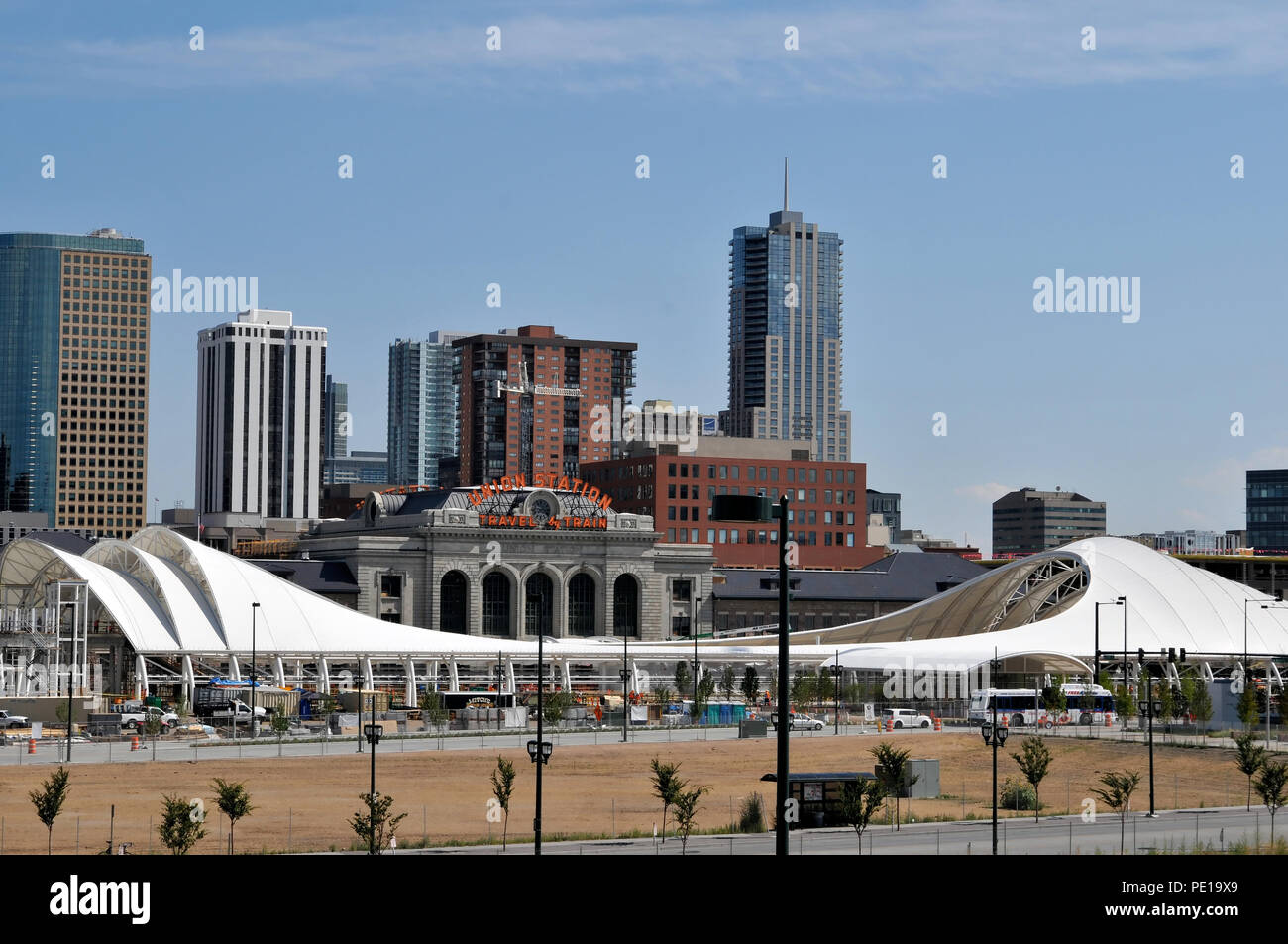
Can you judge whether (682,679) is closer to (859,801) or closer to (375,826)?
(859,801)

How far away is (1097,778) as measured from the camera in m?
80.9

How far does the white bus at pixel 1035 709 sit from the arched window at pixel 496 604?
68168mm

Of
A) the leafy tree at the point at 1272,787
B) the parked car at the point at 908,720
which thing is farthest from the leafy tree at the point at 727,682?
the leafy tree at the point at 1272,787

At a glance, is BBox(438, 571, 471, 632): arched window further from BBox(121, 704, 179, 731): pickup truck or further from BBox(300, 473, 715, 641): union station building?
BBox(121, 704, 179, 731): pickup truck

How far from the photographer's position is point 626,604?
186 metres

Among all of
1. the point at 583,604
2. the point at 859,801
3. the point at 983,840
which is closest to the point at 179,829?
the point at 859,801

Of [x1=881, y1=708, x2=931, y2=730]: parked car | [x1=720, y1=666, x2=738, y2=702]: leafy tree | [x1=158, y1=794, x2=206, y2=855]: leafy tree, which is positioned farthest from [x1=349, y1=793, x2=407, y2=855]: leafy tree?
[x1=720, y1=666, x2=738, y2=702]: leafy tree

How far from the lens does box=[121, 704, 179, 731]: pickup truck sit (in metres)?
102

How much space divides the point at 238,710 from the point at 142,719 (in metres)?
7.51

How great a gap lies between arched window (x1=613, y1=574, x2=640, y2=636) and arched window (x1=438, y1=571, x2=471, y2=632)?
52.6 feet

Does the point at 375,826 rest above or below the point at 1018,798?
above

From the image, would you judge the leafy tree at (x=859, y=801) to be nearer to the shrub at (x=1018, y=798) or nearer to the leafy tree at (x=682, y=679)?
the shrub at (x=1018, y=798)
